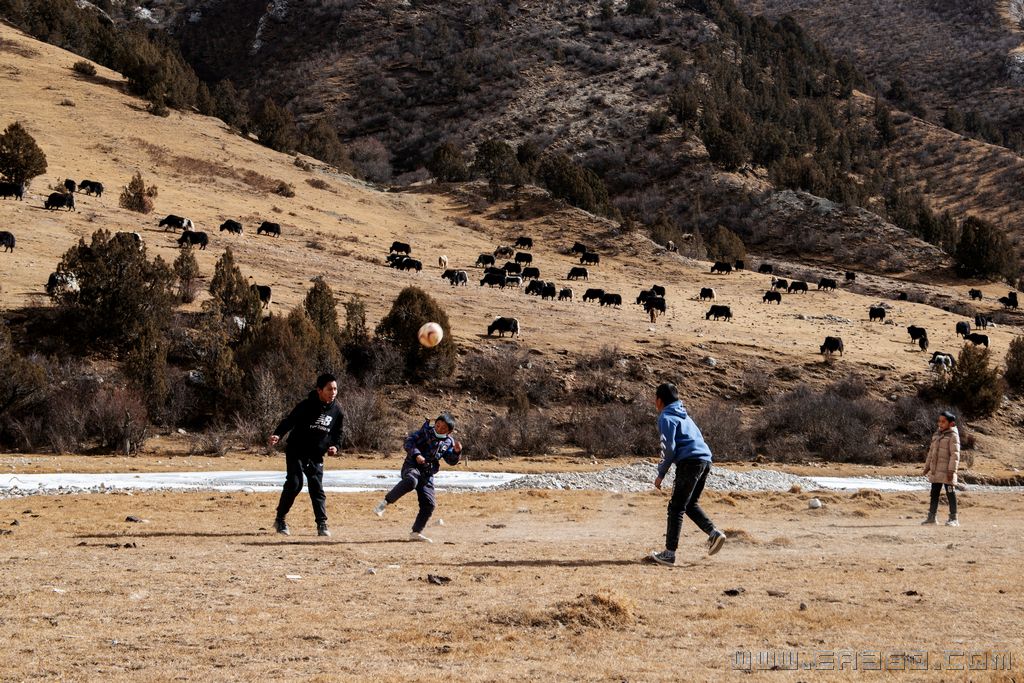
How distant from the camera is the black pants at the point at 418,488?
1141 centimetres

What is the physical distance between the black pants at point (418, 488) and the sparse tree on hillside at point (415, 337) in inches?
852

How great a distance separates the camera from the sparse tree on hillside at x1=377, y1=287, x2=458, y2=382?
33.5 metres

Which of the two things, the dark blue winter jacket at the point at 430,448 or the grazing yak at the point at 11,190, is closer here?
the dark blue winter jacket at the point at 430,448

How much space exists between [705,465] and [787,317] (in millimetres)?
42266

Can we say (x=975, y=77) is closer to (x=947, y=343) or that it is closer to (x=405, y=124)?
(x=405, y=124)

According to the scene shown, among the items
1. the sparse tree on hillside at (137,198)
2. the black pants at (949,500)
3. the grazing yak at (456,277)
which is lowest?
the black pants at (949,500)

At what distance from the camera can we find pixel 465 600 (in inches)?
315

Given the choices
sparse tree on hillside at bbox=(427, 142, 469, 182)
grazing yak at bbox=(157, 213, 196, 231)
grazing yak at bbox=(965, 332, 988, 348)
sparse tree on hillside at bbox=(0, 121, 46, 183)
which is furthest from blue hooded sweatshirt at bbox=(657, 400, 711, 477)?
sparse tree on hillside at bbox=(427, 142, 469, 182)

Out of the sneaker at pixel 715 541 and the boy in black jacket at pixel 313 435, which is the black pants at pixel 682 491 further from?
the boy in black jacket at pixel 313 435

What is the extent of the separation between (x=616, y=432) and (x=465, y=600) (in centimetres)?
2164

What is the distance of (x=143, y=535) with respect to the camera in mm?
11367

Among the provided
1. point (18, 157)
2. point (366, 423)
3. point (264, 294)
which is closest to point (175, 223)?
point (18, 157)

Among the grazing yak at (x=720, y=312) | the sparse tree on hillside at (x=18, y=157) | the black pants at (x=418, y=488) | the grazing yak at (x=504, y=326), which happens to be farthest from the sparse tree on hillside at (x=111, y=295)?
the grazing yak at (x=720, y=312)

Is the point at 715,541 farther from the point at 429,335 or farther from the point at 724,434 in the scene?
the point at 724,434
